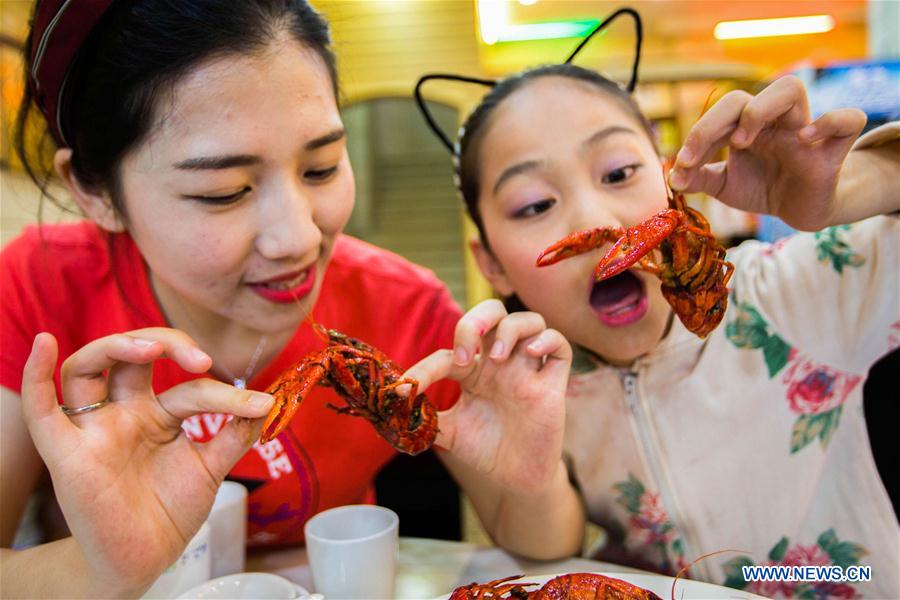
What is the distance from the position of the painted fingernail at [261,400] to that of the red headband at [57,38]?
75 centimetres

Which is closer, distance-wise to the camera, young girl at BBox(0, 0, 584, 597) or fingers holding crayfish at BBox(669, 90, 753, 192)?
fingers holding crayfish at BBox(669, 90, 753, 192)

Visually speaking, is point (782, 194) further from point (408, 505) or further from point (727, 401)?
point (408, 505)

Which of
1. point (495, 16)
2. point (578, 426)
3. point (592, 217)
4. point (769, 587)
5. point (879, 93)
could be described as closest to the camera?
point (769, 587)

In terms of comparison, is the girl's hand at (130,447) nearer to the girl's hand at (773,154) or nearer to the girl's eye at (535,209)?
the girl's eye at (535,209)

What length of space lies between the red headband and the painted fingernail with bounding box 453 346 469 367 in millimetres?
898

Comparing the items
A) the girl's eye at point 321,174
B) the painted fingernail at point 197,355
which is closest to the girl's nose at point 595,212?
the girl's eye at point 321,174

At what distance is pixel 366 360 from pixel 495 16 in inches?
54.8

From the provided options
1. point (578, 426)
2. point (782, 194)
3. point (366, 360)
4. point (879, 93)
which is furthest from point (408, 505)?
point (879, 93)

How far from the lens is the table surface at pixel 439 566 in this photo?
45.5 inches

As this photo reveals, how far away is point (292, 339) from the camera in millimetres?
1529

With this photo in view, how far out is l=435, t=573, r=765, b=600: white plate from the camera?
910mm

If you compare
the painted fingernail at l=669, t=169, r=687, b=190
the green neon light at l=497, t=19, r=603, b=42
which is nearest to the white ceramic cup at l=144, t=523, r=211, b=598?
the painted fingernail at l=669, t=169, r=687, b=190

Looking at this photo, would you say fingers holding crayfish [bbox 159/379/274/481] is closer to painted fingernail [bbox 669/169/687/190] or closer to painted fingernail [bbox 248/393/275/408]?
painted fingernail [bbox 248/393/275/408]

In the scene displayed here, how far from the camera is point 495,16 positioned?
2023 mm
